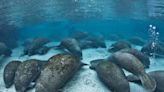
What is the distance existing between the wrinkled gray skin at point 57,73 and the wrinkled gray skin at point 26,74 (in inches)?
26.8

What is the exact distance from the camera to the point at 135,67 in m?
8.87

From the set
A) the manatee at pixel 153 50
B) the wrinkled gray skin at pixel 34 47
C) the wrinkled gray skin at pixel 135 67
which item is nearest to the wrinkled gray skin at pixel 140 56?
the wrinkled gray skin at pixel 135 67

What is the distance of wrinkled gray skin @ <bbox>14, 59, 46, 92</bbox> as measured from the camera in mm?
8500

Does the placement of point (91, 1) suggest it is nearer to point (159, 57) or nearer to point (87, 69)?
point (159, 57)

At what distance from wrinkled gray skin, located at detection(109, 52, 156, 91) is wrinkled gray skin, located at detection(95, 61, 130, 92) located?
64 centimetres

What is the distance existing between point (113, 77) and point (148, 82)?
1111mm

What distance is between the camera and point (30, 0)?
779 inches

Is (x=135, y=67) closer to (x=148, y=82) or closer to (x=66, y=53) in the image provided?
(x=148, y=82)

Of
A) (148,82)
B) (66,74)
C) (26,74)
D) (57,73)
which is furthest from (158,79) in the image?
(26,74)

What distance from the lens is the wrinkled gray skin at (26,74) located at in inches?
335

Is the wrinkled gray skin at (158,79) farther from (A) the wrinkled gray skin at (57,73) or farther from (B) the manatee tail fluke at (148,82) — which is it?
(A) the wrinkled gray skin at (57,73)

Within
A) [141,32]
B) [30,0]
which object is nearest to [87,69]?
[30,0]

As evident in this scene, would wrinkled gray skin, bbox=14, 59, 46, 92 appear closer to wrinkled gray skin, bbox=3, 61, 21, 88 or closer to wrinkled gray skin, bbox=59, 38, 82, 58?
wrinkled gray skin, bbox=3, 61, 21, 88

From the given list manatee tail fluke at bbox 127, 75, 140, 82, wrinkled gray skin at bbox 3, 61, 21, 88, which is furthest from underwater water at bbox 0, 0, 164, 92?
manatee tail fluke at bbox 127, 75, 140, 82
